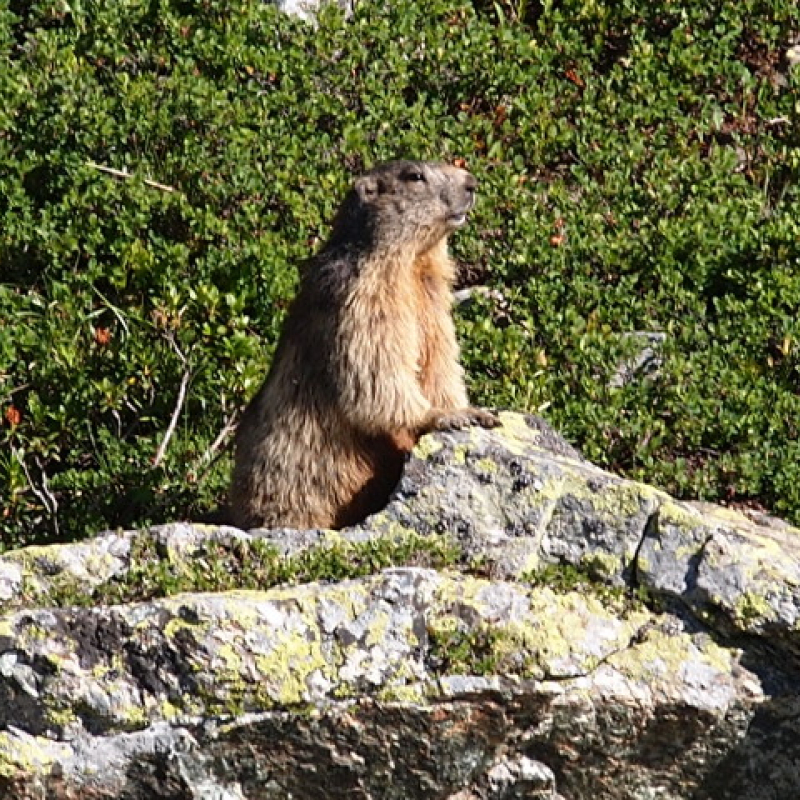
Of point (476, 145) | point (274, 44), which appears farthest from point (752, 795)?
point (274, 44)

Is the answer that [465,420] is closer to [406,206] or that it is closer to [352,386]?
[352,386]

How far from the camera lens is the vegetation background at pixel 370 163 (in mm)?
9312

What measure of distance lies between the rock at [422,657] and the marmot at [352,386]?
95 cm

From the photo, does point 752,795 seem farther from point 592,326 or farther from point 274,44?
point 274,44

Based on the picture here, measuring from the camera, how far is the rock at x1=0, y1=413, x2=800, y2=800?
586 centimetres

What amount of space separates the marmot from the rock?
949mm

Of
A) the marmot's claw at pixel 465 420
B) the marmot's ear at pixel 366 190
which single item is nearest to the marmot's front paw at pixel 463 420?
the marmot's claw at pixel 465 420

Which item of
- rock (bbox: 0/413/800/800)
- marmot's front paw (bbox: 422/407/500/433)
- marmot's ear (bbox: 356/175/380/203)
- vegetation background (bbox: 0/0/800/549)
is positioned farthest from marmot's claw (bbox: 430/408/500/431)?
vegetation background (bbox: 0/0/800/549)

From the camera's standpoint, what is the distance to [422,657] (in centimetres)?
608

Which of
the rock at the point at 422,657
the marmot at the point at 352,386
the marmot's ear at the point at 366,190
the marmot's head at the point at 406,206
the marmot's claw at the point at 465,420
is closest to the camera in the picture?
the rock at the point at 422,657

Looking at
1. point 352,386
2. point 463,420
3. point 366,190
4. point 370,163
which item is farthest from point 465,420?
point 370,163

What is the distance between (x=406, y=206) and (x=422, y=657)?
9.00 ft

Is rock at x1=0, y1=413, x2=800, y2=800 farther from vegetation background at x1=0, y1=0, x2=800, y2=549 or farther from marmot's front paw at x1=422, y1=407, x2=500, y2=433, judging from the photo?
vegetation background at x1=0, y1=0, x2=800, y2=549

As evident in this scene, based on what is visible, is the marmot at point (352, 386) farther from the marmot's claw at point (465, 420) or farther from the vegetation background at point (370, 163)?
the vegetation background at point (370, 163)
